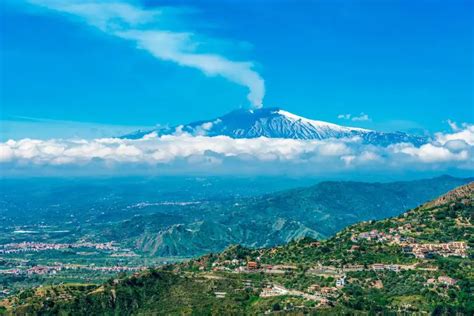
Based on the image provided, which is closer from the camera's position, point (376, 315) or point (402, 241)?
point (376, 315)

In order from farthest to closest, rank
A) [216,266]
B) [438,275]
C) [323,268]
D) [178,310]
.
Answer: [216,266]
[323,268]
[438,275]
[178,310]

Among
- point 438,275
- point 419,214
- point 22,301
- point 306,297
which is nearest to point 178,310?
point 306,297

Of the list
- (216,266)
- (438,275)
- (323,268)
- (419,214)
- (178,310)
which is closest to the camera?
(178,310)

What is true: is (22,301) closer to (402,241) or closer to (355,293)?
(355,293)

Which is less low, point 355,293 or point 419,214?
point 419,214

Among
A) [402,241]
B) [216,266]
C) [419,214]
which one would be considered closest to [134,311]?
[216,266]

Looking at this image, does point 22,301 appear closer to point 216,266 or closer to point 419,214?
point 216,266
